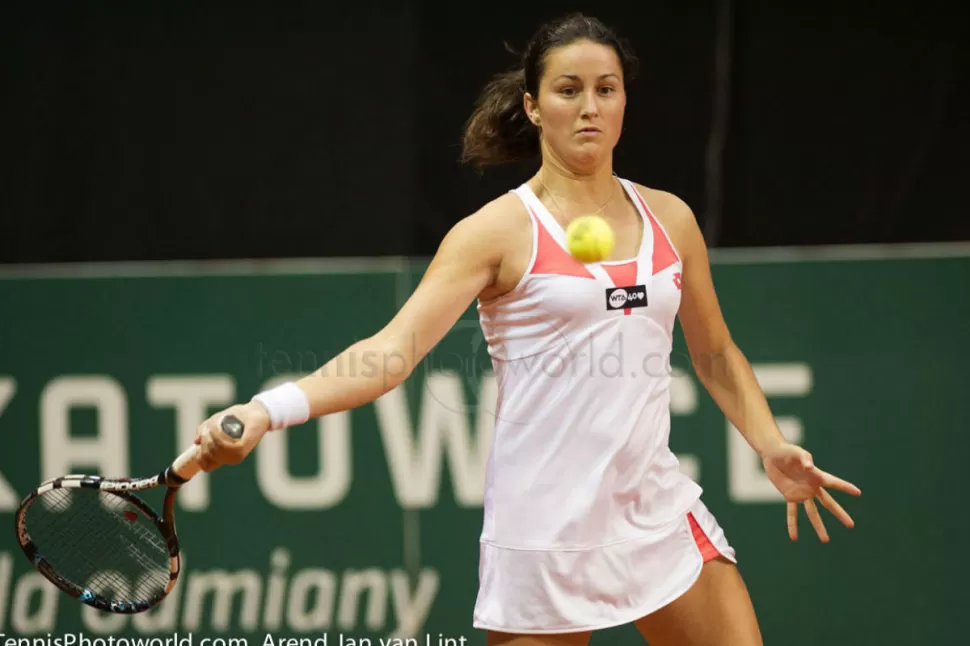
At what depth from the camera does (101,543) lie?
3289 mm

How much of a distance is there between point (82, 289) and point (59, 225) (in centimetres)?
50

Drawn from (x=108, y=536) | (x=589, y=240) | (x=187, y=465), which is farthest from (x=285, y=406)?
(x=108, y=536)

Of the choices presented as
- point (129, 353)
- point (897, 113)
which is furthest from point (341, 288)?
point (897, 113)

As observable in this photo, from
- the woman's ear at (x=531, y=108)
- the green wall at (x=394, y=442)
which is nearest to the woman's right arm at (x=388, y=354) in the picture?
the woman's ear at (x=531, y=108)

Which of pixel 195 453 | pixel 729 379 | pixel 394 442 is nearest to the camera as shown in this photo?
pixel 195 453

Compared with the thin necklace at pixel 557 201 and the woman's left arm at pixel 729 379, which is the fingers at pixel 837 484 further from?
the thin necklace at pixel 557 201

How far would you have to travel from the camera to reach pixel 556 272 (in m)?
2.28

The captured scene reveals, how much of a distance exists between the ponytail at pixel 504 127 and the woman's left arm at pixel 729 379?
359 millimetres

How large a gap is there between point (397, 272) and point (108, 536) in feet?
3.87

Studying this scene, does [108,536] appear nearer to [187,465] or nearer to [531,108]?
[187,465]

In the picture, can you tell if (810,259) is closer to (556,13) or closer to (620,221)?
(556,13)

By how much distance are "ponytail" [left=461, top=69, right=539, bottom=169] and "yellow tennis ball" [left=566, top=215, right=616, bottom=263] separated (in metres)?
0.37

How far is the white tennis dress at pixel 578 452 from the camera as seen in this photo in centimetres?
229

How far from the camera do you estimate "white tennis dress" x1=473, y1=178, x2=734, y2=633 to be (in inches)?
90.0
